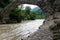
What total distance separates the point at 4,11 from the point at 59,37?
10222mm

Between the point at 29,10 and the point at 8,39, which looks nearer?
the point at 8,39

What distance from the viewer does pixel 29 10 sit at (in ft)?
61.2

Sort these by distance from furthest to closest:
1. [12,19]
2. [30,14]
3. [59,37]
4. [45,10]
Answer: [30,14]
[12,19]
[45,10]
[59,37]

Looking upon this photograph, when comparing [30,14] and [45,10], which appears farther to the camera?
[30,14]

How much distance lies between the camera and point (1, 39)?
20.2ft

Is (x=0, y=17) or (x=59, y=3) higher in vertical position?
(x=59, y=3)

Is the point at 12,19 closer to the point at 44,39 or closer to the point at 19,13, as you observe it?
the point at 19,13

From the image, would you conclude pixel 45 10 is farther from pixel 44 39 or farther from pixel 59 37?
pixel 59 37

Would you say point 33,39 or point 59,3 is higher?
point 59,3

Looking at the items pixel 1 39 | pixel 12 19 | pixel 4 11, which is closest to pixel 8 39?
pixel 1 39

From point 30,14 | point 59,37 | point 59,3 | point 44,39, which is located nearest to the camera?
point 59,37

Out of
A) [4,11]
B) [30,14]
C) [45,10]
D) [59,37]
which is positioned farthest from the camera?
[30,14]

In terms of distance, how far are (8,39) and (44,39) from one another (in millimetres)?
1907

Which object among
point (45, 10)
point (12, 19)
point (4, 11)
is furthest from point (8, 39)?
point (12, 19)
